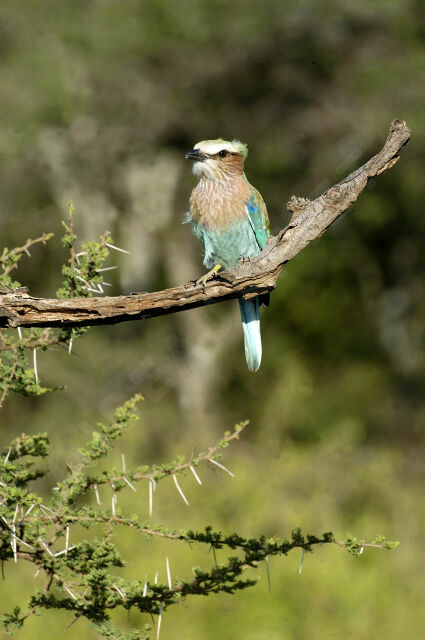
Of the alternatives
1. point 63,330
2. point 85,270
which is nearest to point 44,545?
point 63,330

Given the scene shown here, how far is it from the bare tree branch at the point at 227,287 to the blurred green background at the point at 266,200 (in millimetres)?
5159

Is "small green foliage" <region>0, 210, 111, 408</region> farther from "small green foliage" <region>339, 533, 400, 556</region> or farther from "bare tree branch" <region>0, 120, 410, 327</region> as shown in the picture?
"small green foliage" <region>339, 533, 400, 556</region>

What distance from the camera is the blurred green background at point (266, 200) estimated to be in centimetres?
1005

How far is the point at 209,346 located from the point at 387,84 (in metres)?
3.82

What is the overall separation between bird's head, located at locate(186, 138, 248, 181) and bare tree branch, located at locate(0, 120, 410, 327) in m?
1.81

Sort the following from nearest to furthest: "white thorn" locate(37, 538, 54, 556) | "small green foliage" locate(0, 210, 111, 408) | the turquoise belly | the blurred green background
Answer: "white thorn" locate(37, 538, 54, 556)
"small green foliage" locate(0, 210, 111, 408)
the turquoise belly
the blurred green background

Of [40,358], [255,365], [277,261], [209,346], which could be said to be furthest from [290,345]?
[277,261]

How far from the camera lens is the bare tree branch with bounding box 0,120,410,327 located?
3.13m

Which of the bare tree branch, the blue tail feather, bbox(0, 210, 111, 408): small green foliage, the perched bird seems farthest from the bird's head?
the bare tree branch

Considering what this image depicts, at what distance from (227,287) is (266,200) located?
24.8 ft

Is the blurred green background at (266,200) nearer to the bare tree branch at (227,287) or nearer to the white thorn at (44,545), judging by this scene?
the white thorn at (44,545)

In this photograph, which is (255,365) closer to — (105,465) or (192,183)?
(105,465)

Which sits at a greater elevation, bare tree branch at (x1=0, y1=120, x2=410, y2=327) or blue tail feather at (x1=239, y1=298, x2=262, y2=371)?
blue tail feather at (x1=239, y1=298, x2=262, y2=371)

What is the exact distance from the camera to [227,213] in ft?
16.3
